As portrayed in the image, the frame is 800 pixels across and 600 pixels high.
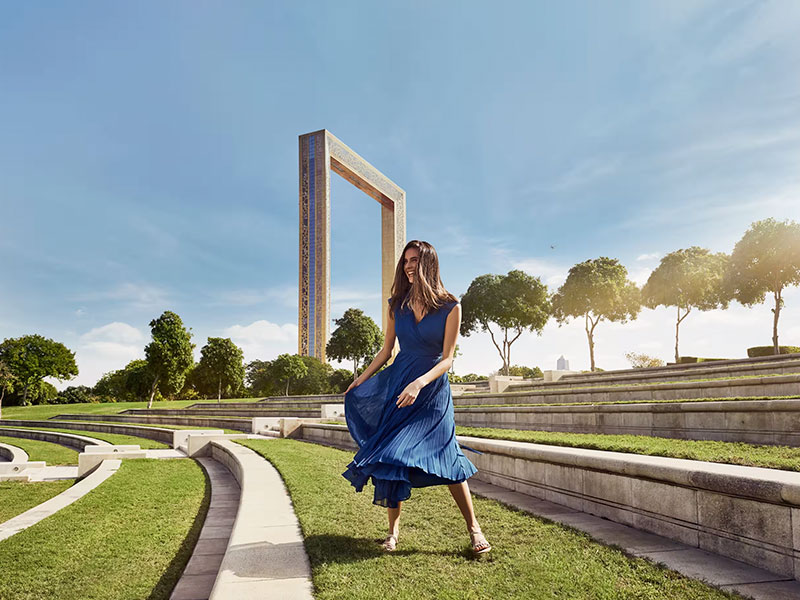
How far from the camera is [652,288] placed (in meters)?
38.3

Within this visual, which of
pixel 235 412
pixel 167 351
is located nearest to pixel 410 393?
pixel 235 412

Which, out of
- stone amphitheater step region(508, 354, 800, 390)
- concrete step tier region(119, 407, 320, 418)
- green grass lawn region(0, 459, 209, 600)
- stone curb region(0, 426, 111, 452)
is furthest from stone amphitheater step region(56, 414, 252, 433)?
green grass lawn region(0, 459, 209, 600)

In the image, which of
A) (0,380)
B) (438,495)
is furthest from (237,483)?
(0,380)

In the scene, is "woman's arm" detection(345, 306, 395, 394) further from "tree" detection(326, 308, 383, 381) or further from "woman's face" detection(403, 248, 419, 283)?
"tree" detection(326, 308, 383, 381)

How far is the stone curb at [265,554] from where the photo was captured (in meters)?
2.79

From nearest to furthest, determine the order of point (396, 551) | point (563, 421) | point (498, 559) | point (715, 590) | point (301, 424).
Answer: point (715, 590) < point (498, 559) < point (396, 551) < point (563, 421) < point (301, 424)

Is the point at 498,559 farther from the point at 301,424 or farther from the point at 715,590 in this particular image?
the point at 301,424

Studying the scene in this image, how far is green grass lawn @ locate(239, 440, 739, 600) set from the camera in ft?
8.95

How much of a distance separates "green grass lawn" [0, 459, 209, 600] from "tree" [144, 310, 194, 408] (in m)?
32.6

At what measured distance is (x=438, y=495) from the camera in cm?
572

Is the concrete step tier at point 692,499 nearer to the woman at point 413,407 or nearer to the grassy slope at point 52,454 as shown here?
the woman at point 413,407

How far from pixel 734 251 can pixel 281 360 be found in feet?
130

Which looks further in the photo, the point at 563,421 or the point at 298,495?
the point at 563,421

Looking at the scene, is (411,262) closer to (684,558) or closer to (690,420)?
(684,558)
